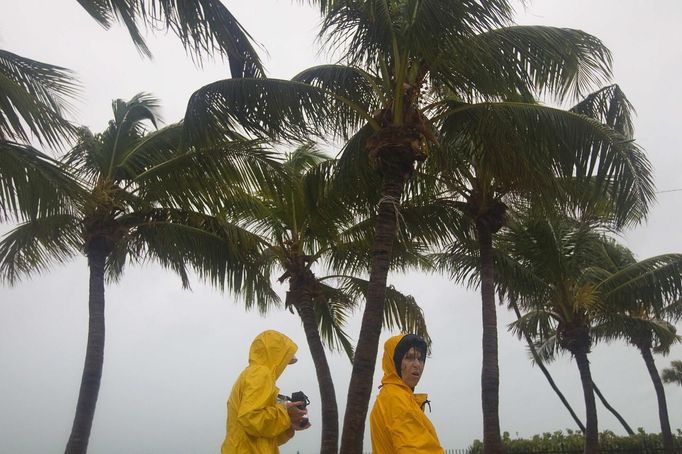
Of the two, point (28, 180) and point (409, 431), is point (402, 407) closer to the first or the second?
point (409, 431)

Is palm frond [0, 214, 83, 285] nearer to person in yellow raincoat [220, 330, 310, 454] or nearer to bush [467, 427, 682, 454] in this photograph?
person in yellow raincoat [220, 330, 310, 454]

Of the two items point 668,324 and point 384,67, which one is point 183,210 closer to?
point 384,67

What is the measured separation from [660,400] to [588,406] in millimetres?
7630

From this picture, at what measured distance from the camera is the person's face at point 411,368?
3.97 m

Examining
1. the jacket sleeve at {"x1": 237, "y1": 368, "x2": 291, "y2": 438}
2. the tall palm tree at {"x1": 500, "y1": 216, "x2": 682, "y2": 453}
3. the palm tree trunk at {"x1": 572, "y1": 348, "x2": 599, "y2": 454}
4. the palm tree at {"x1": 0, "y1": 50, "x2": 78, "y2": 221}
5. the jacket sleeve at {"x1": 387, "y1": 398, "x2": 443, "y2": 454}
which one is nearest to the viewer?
the jacket sleeve at {"x1": 387, "y1": 398, "x2": 443, "y2": 454}

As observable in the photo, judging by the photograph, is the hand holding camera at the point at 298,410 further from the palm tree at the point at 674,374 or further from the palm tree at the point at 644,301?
the palm tree at the point at 674,374

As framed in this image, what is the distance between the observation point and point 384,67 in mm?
9578

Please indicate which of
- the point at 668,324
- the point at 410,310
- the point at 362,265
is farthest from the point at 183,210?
the point at 668,324

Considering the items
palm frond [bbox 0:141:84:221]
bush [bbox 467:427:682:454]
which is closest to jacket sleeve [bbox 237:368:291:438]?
palm frond [bbox 0:141:84:221]

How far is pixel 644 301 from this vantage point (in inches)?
603

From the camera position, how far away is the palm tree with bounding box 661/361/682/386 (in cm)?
3300

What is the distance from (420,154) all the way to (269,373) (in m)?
5.72

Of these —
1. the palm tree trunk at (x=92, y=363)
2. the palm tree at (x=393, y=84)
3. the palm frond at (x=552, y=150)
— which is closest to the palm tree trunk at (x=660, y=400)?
the palm frond at (x=552, y=150)

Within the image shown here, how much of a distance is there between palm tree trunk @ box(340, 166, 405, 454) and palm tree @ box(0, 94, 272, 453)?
2.01 m
